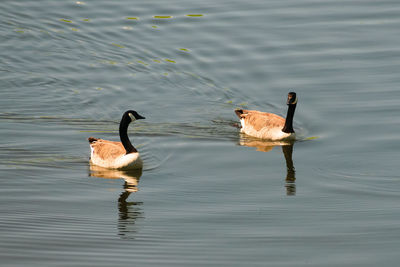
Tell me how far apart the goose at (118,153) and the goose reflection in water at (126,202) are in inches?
6.2

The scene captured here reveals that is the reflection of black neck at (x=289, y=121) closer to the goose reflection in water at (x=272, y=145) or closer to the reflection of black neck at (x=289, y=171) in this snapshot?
the goose reflection in water at (x=272, y=145)

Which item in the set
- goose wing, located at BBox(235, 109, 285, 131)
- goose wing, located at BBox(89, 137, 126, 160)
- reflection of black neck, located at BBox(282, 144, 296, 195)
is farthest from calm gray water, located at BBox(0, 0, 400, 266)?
goose wing, located at BBox(235, 109, 285, 131)

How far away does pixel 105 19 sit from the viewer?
32.8 m

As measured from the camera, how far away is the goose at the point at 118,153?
65.0ft

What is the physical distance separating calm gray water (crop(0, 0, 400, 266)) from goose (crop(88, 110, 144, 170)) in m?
0.28

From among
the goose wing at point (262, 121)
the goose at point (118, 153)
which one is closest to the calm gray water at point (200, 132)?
the goose at point (118, 153)

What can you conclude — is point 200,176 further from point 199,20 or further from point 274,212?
point 199,20

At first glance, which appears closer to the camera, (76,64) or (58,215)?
(58,215)

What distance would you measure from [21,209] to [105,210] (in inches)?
65.3

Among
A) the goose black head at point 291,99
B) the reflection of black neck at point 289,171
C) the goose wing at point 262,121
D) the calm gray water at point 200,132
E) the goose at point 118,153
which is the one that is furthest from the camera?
the goose wing at point 262,121

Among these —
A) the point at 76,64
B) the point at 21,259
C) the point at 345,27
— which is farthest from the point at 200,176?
the point at 345,27

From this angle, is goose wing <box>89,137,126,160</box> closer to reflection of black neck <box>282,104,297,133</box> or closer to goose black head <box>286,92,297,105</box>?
reflection of black neck <box>282,104,297,133</box>

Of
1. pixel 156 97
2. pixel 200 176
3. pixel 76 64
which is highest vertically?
pixel 76 64

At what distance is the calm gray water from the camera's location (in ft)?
47.9
